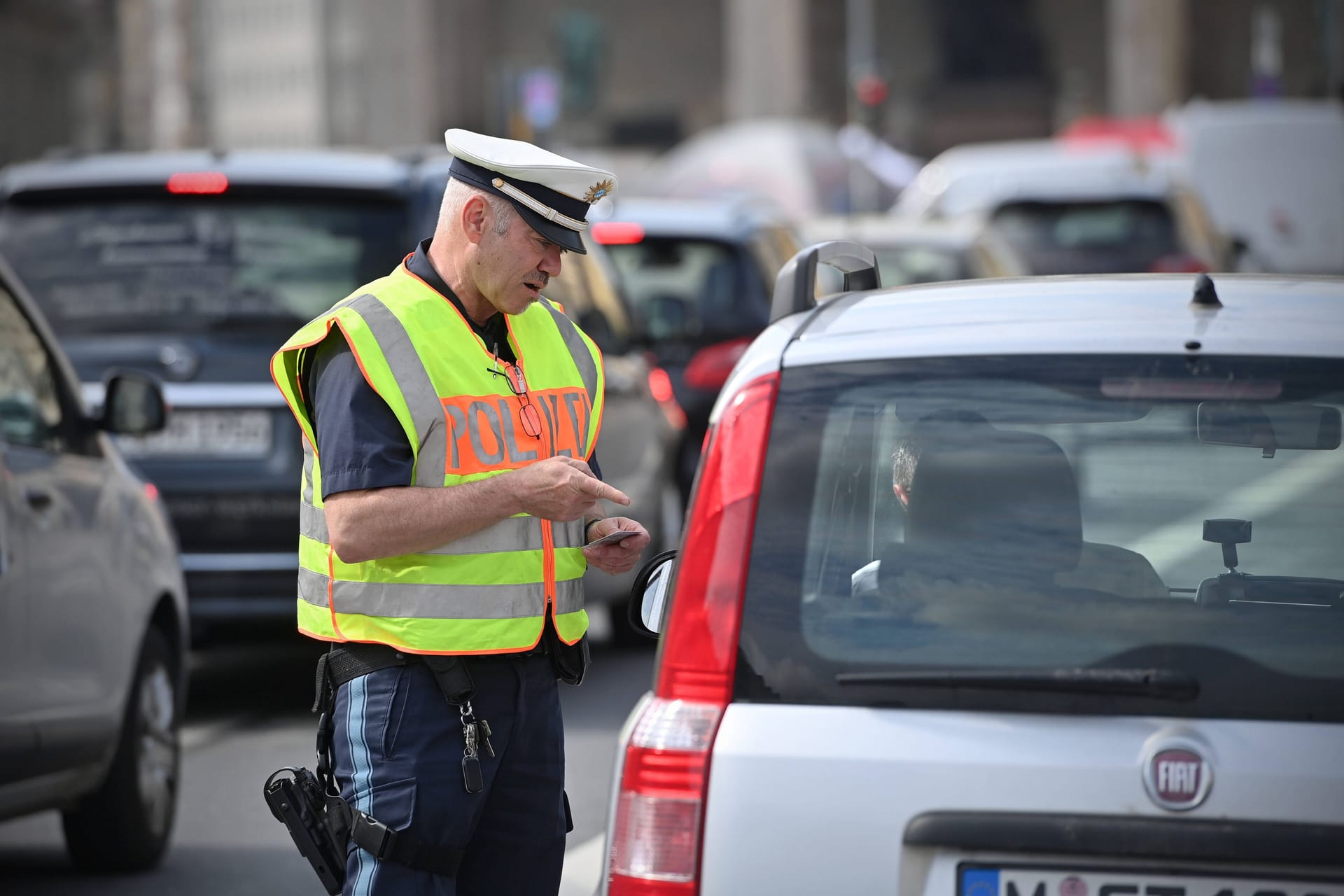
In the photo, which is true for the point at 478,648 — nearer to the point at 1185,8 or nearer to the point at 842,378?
the point at 842,378

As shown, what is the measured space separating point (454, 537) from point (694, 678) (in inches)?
19.8

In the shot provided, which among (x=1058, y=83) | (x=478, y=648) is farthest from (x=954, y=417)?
(x=1058, y=83)

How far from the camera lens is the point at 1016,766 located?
2898mm

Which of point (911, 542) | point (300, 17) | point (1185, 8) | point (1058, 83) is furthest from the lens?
point (300, 17)

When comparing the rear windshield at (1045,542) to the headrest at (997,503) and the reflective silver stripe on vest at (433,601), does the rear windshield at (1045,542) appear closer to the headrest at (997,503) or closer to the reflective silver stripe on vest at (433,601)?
the headrest at (997,503)

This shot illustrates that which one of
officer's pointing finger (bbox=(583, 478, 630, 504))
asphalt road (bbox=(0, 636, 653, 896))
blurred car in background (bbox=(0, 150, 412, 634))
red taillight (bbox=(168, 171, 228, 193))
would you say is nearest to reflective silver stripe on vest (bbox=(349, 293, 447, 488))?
officer's pointing finger (bbox=(583, 478, 630, 504))

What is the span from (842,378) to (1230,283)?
0.75 m

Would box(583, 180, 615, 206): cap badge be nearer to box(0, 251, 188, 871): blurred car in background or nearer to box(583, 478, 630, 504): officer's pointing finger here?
box(583, 478, 630, 504): officer's pointing finger

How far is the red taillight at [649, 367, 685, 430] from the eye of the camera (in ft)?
35.9

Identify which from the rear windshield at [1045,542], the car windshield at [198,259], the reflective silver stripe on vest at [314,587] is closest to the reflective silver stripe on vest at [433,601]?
the reflective silver stripe on vest at [314,587]

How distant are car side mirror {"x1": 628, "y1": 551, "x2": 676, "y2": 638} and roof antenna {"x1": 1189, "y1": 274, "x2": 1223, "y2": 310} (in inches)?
35.6

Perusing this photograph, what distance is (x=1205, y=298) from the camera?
10.9 feet

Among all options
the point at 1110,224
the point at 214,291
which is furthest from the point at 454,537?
the point at 1110,224

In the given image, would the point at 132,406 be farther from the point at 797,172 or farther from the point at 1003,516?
the point at 797,172
